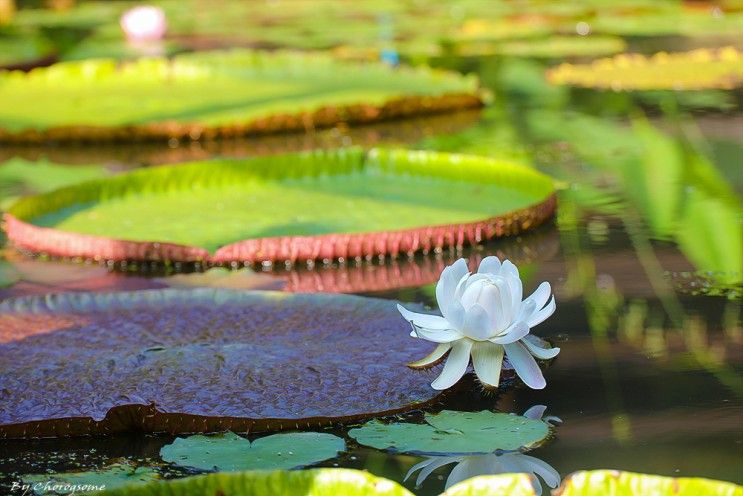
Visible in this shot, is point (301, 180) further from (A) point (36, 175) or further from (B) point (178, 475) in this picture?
(B) point (178, 475)

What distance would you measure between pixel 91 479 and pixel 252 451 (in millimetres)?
248

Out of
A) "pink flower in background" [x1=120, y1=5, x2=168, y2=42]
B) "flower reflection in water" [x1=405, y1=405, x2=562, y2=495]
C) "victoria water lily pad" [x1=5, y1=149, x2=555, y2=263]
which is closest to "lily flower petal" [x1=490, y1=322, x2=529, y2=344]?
"flower reflection in water" [x1=405, y1=405, x2=562, y2=495]

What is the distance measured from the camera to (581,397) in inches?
90.3

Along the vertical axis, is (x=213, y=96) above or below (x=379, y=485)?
above

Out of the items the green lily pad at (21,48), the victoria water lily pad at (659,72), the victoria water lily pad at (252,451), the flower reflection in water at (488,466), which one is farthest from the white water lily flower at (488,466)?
A: the green lily pad at (21,48)

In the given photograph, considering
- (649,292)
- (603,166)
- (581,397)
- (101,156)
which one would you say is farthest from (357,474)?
(101,156)

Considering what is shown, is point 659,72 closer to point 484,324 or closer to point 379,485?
point 484,324

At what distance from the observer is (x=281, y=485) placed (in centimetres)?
163

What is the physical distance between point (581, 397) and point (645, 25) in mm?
7255

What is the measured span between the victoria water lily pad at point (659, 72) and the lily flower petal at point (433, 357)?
4204mm

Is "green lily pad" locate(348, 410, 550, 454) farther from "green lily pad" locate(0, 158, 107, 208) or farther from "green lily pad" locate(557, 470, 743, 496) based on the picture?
"green lily pad" locate(0, 158, 107, 208)

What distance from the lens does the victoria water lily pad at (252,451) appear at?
201 cm

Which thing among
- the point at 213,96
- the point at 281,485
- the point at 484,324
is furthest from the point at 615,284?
the point at 213,96

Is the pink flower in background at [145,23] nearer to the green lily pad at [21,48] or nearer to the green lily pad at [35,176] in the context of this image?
the green lily pad at [21,48]
